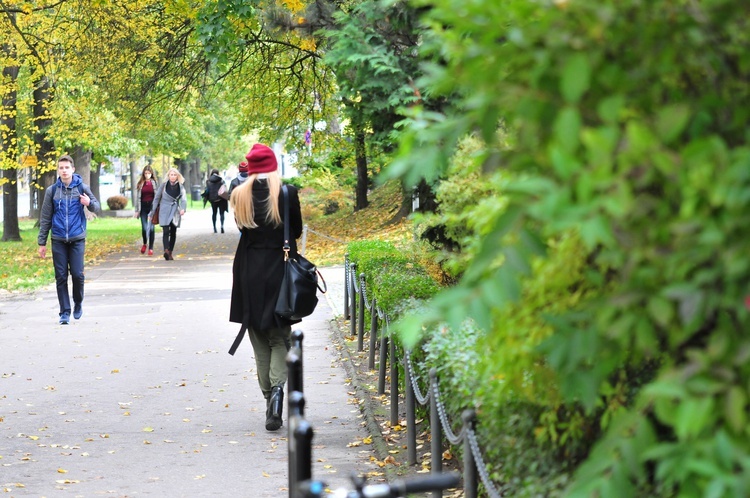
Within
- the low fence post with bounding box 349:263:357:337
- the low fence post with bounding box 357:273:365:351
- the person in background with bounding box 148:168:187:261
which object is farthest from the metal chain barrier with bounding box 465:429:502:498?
the person in background with bounding box 148:168:187:261

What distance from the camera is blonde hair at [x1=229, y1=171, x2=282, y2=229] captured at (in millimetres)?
8273

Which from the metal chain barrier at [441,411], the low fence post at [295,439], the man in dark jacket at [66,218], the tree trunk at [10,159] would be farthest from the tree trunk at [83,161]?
the low fence post at [295,439]

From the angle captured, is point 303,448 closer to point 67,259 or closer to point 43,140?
point 67,259

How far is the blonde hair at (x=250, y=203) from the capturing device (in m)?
8.27

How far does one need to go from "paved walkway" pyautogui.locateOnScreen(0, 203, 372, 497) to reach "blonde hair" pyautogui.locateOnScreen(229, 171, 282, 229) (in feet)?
5.14

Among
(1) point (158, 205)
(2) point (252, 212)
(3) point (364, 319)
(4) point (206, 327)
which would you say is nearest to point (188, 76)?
(1) point (158, 205)

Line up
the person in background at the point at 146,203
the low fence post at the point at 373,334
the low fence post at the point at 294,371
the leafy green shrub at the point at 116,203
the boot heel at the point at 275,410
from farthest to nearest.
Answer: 1. the leafy green shrub at the point at 116,203
2. the person in background at the point at 146,203
3. the low fence post at the point at 373,334
4. the boot heel at the point at 275,410
5. the low fence post at the point at 294,371

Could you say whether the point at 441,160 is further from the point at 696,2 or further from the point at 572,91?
the point at 696,2

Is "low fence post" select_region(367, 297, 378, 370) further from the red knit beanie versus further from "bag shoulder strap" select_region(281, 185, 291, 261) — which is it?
the red knit beanie

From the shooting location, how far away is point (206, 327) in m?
14.4

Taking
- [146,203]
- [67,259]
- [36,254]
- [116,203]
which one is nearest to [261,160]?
[67,259]

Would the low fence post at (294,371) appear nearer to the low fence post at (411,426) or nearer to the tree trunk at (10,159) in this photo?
the low fence post at (411,426)

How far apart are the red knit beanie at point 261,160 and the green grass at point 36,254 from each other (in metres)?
12.0

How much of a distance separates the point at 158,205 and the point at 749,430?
2266 cm
